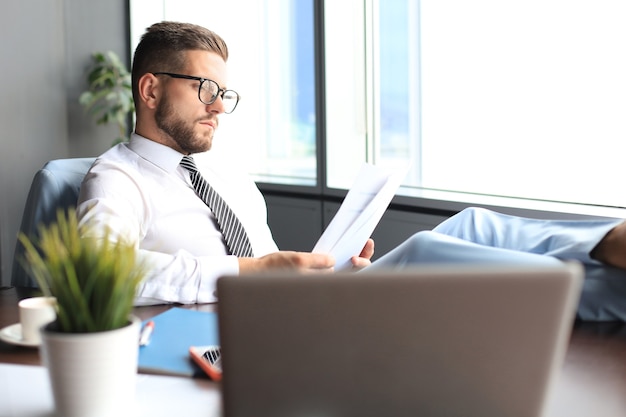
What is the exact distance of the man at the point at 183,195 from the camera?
1577 millimetres

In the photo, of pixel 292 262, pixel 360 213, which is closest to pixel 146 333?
pixel 292 262

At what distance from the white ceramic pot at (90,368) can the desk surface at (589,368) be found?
12.5 inches

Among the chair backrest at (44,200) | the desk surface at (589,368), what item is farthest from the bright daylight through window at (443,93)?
the chair backrest at (44,200)

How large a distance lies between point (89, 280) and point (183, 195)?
123 cm

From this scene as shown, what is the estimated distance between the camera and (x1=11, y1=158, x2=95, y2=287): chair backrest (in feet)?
6.13

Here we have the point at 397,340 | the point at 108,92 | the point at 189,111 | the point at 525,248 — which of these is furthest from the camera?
the point at 108,92

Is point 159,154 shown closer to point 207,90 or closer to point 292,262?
A: point 207,90

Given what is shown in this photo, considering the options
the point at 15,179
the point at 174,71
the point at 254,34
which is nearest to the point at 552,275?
the point at 174,71

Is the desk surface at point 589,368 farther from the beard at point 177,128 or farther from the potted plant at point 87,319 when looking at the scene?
the beard at point 177,128

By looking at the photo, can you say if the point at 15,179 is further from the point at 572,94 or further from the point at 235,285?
the point at 235,285

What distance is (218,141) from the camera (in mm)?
4523

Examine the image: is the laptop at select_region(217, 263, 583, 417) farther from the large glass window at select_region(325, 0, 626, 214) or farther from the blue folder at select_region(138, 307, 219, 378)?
the large glass window at select_region(325, 0, 626, 214)

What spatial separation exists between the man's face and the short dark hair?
0.11 ft

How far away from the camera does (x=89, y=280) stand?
0.84 m
